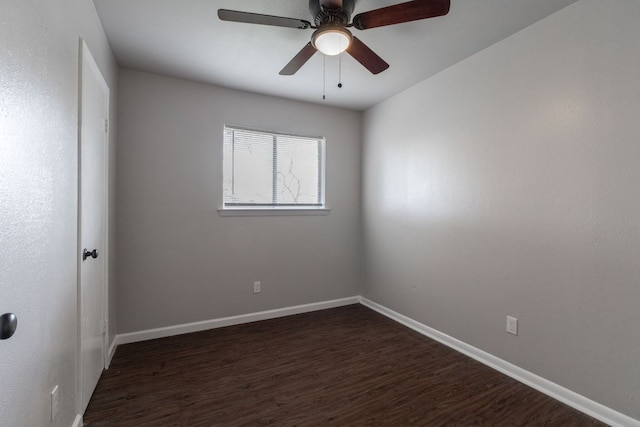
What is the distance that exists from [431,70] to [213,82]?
2147 millimetres

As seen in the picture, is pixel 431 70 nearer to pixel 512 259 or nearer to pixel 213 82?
pixel 512 259

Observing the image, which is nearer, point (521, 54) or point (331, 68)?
point (521, 54)

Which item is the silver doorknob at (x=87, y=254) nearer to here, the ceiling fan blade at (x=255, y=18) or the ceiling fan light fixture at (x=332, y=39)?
the ceiling fan blade at (x=255, y=18)

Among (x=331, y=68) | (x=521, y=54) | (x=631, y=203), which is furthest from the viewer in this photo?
(x=331, y=68)

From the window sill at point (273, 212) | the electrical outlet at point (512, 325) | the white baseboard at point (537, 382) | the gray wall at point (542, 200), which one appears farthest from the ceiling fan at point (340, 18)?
the white baseboard at point (537, 382)

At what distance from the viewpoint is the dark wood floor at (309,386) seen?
1.79m

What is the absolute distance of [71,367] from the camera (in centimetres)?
153

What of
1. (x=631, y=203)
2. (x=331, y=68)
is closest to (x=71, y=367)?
(x=331, y=68)

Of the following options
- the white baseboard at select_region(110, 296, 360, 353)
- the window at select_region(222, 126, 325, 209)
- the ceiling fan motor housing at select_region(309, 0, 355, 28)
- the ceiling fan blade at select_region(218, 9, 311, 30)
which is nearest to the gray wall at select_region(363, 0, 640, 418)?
the white baseboard at select_region(110, 296, 360, 353)

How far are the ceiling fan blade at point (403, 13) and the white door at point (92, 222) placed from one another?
158 cm

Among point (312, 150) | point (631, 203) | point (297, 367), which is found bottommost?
point (297, 367)

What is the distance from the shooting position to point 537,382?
2074 mm

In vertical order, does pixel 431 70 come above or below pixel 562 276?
above

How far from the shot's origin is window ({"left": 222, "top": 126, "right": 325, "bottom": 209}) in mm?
3277
